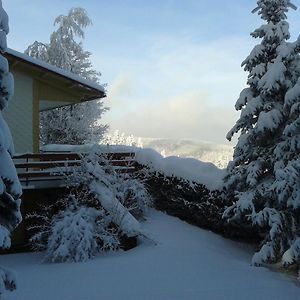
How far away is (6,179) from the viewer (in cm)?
640

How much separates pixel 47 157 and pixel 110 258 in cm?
498

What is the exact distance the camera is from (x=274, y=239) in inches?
429

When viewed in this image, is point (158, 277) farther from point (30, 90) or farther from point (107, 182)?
point (30, 90)

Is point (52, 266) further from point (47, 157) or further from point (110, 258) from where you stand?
point (47, 157)

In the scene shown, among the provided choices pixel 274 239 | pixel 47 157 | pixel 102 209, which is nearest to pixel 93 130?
pixel 47 157

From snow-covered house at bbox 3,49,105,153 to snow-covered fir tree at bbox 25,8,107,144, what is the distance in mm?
12493

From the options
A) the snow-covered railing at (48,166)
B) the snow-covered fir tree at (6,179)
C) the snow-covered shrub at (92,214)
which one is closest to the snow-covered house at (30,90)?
the snow-covered railing at (48,166)

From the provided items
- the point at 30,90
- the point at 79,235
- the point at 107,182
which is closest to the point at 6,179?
the point at 79,235

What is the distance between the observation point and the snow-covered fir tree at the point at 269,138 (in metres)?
11.0

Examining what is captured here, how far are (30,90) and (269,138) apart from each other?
9.69 meters

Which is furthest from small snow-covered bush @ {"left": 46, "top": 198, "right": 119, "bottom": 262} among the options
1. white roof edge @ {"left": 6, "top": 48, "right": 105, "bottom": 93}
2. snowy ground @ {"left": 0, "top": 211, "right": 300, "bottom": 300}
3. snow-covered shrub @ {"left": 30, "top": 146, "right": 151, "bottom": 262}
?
white roof edge @ {"left": 6, "top": 48, "right": 105, "bottom": 93}

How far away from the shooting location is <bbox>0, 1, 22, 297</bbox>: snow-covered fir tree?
6.35 meters

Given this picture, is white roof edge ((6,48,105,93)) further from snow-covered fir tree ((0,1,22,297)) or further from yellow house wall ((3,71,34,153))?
snow-covered fir tree ((0,1,22,297))

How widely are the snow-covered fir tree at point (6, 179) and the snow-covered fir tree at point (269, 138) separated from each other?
6166 millimetres
